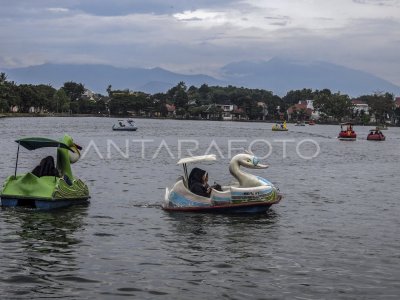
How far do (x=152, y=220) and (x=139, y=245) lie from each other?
15.5ft

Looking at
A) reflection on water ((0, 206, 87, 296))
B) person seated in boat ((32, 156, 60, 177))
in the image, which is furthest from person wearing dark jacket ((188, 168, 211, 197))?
person seated in boat ((32, 156, 60, 177))

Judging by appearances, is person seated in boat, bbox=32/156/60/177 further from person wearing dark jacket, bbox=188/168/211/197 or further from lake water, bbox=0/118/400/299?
person wearing dark jacket, bbox=188/168/211/197

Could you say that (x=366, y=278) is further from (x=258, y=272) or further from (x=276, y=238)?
(x=276, y=238)

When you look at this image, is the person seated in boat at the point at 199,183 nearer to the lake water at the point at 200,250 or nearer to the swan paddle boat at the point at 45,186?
the lake water at the point at 200,250

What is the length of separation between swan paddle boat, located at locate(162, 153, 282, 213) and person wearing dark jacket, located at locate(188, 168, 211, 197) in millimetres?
207

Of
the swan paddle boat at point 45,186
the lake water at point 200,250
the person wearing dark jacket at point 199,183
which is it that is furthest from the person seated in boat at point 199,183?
the swan paddle boat at point 45,186

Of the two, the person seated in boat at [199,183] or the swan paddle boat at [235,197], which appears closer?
the swan paddle boat at [235,197]

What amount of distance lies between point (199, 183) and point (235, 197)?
5.56 ft

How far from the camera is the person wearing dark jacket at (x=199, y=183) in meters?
26.7

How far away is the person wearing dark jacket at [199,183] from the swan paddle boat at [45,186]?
5074 mm

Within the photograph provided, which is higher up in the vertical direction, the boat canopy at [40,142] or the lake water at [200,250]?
the boat canopy at [40,142]

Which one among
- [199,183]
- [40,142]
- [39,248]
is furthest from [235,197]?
[39,248]

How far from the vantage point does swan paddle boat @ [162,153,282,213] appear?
85.6 ft

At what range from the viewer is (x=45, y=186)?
26.0m
